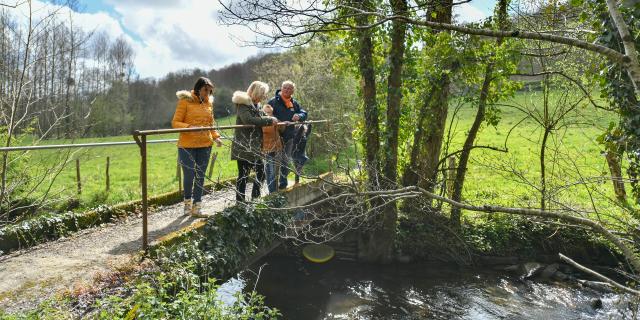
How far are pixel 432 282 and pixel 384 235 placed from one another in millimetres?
1278

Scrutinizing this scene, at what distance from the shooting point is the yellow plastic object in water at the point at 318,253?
9.41 m

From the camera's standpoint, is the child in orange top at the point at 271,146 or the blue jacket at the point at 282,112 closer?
the child in orange top at the point at 271,146

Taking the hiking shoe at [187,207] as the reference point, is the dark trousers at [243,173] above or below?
above

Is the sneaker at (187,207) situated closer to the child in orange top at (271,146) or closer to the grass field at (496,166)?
the grass field at (496,166)

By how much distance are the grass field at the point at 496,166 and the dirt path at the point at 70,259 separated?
1194 mm

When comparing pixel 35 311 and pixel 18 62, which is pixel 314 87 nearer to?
pixel 18 62

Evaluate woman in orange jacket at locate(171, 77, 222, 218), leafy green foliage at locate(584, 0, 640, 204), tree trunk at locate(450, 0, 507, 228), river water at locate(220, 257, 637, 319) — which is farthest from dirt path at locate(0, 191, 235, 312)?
tree trunk at locate(450, 0, 507, 228)

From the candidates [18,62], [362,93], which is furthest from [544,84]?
[18,62]

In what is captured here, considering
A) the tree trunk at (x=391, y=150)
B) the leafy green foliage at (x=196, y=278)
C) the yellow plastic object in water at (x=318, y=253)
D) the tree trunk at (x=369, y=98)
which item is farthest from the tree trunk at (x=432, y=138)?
the leafy green foliage at (x=196, y=278)

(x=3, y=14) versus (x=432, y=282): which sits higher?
(x=3, y=14)

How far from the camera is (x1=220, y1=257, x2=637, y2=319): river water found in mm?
7246

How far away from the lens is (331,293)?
310 inches

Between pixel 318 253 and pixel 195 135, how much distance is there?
4.46m

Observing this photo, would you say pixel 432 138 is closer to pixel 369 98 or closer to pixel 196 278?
pixel 369 98
